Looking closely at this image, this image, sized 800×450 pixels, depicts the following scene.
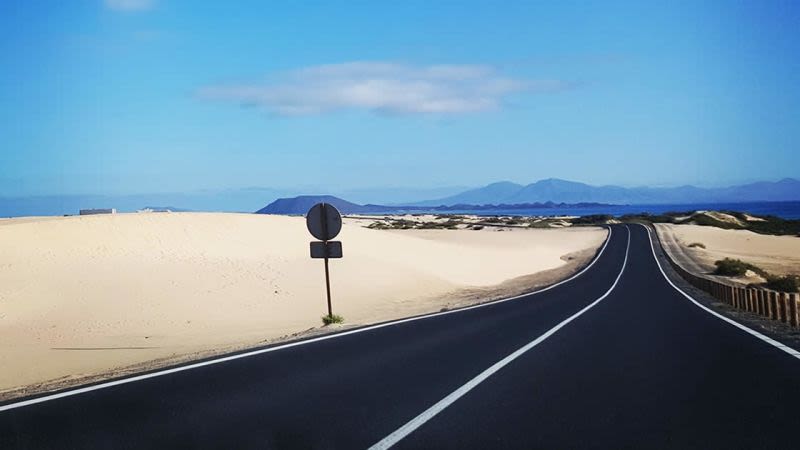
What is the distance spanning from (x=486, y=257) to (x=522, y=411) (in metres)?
57.1

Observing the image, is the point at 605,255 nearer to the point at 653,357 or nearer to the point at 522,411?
the point at 653,357

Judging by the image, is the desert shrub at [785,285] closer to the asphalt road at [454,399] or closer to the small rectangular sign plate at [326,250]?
the asphalt road at [454,399]

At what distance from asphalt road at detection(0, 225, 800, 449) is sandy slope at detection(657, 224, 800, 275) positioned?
146 feet

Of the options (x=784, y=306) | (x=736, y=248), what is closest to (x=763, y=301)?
(x=784, y=306)

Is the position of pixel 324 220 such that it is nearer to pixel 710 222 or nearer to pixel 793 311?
pixel 793 311

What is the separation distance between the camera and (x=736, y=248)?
84.2 metres

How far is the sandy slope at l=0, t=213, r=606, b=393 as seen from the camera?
73.8 ft

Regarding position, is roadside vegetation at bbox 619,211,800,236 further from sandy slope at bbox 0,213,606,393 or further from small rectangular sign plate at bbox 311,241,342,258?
small rectangular sign plate at bbox 311,241,342,258

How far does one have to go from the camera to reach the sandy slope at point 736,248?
61978 millimetres

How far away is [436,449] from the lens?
21.7 ft

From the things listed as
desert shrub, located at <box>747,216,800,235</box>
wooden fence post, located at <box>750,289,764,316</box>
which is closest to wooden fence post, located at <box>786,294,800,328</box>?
wooden fence post, located at <box>750,289,764,316</box>

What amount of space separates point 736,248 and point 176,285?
224 feet

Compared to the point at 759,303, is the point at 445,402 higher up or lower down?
higher up

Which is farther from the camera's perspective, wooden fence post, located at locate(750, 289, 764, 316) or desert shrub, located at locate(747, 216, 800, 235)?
desert shrub, located at locate(747, 216, 800, 235)
